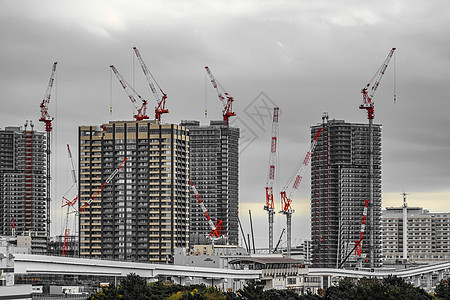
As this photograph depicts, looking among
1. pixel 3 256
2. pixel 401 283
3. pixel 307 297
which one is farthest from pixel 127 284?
pixel 401 283

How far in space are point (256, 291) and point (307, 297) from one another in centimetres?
2352

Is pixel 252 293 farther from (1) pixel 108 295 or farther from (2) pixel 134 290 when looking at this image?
(1) pixel 108 295

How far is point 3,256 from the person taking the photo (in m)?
150

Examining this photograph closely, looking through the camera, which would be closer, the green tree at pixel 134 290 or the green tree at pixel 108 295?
the green tree at pixel 108 295

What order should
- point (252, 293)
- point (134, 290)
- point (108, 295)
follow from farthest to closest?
point (252, 293)
point (134, 290)
point (108, 295)

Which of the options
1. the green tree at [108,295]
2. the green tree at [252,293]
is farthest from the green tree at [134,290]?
the green tree at [252,293]

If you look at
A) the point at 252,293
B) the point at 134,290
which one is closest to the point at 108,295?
the point at 134,290

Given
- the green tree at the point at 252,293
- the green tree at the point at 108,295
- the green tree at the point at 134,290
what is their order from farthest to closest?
the green tree at the point at 252,293 < the green tree at the point at 134,290 < the green tree at the point at 108,295

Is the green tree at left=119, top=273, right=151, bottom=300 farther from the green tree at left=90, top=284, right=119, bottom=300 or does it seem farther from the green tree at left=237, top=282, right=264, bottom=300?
the green tree at left=237, top=282, right=264, bottom=300

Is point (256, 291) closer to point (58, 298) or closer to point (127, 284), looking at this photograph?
point (127, 284)

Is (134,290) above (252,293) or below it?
above

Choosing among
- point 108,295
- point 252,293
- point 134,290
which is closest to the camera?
point 108,295

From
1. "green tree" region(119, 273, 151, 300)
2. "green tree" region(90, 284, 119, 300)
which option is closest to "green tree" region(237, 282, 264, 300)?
"green tree" region(119, 273, 151, 300)

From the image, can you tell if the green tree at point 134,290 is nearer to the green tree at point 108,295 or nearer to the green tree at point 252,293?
the green tree at point 108,295
